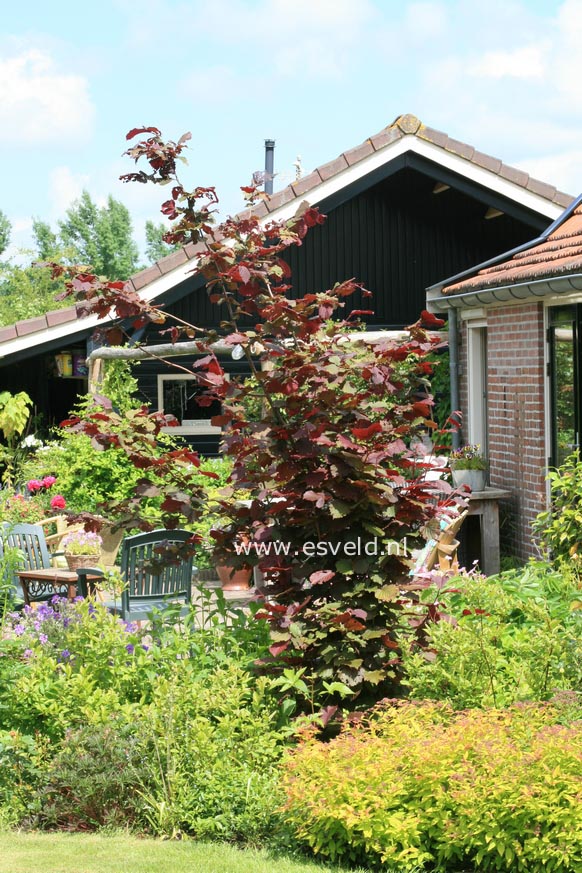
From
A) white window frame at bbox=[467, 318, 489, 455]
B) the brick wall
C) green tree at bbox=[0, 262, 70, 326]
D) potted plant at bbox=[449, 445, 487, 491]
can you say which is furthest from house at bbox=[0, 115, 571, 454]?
green tree at bbox=[0, 262, 70, 326]

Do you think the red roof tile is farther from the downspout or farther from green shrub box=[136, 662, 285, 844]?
green shrub box=[136, 662, 285, 844]

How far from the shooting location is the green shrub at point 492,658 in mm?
4691

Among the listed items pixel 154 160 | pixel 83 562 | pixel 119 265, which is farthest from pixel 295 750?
pixel 119 265

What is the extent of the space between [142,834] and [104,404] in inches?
71.7

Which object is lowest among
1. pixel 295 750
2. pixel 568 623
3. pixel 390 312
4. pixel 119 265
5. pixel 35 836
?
pixel 35 836

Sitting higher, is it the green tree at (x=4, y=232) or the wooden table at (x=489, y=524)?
the green tree at (x=4, y=232)

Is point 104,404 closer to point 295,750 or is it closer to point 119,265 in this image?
point 295,750

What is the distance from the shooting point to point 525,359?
31.5 feet

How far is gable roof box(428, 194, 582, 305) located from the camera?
7887 millimetres

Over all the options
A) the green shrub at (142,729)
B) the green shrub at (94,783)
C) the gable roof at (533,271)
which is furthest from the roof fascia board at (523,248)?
the green shrub at (94,783)

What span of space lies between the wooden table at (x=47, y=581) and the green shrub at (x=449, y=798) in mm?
4733

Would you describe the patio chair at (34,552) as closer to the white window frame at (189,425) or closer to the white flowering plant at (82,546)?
the white flowering plant at (82,546)

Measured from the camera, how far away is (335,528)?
4738 mm

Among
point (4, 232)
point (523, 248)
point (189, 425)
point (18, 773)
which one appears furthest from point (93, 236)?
point (18, 773)
